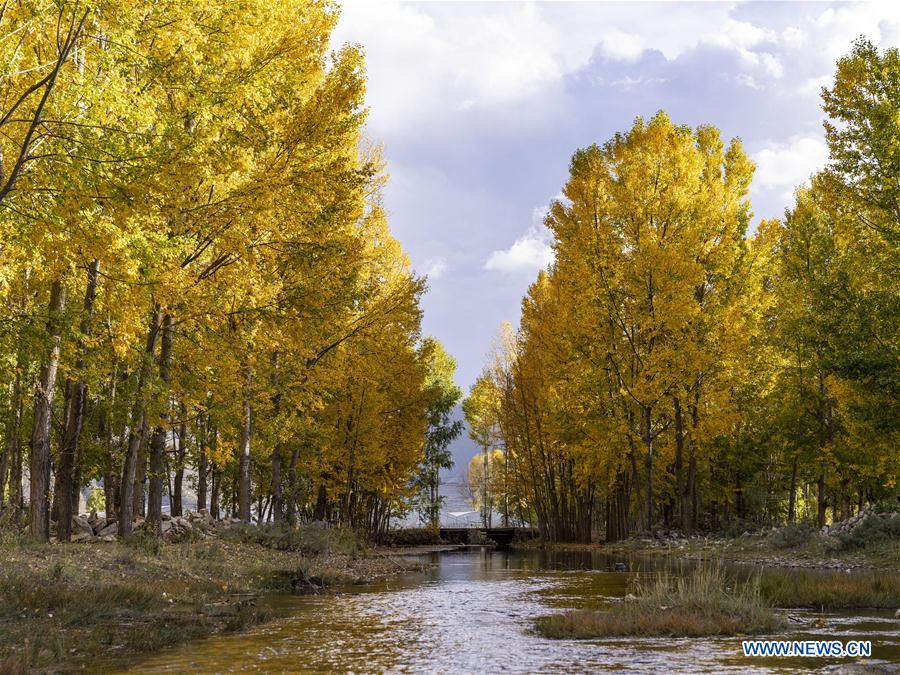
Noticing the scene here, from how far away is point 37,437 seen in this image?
12.6 metres

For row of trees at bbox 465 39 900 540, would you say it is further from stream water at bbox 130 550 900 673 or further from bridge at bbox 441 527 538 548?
bridge at bbox 441 527 538 548

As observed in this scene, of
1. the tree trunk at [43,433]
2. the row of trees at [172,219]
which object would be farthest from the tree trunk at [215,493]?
the tree trunk at [43,433]

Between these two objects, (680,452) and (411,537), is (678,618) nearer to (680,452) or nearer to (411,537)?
(680,452)

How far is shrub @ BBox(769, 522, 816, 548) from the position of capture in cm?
1859

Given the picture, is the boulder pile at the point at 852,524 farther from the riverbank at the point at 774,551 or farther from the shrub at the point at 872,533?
the riverbank at the point at 774,551

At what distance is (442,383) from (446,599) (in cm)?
3606

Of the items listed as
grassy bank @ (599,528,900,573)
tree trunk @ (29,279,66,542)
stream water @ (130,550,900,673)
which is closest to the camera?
stream water @ (130,550,900,673)

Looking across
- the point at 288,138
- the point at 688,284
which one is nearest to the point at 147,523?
the point at 288,138

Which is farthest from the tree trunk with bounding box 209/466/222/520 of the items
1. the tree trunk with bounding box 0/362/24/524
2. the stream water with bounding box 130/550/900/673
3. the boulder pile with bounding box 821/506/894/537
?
the boulder pile with bounding box 821/506/894/537

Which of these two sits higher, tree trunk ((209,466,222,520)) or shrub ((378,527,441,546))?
tree trunk ((209,466,222,520))

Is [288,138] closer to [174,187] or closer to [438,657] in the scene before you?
[174,187]

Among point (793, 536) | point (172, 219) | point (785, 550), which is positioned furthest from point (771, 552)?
point (172, 219)

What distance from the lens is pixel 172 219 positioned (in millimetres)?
12625

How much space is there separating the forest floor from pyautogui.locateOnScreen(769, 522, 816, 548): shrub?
1166 cm
